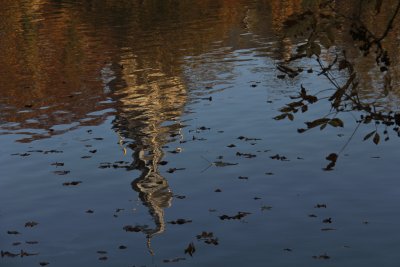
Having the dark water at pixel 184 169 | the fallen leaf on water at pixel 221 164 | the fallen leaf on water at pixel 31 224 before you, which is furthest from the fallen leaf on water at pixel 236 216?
the fallen leaf on water at pixel 31 224

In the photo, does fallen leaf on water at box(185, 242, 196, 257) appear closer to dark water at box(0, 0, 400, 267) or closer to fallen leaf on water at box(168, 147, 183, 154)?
dark water at box(0, 0, 400, 267)

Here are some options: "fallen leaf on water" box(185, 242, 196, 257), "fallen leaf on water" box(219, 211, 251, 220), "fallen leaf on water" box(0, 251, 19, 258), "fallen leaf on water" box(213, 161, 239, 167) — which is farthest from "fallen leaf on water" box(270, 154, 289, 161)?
"fallen leaf on water" box(0, 251, 19, 258)

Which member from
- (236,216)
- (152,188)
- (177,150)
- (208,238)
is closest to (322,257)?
(208,238)

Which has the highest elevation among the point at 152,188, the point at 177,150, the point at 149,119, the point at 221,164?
the point at 152,188

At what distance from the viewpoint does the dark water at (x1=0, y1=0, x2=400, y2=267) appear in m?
13.0

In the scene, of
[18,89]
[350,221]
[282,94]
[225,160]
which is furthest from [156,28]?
[350,221]

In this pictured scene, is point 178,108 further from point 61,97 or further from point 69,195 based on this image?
point 69,195

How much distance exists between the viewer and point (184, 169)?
17797 mm

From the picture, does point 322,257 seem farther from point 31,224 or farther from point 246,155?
point 246,155

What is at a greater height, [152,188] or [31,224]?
[31,224]

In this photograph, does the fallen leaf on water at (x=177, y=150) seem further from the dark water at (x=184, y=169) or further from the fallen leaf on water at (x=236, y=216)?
the fallen leaf on water at (x=236, y=216)

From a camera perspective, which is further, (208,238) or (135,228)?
(135,228)

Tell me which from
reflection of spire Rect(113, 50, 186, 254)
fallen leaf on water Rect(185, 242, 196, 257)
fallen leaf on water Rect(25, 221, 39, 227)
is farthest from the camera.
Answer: reflection of spire Rect(113, 50, 186, 254)

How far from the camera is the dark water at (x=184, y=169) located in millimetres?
13008
